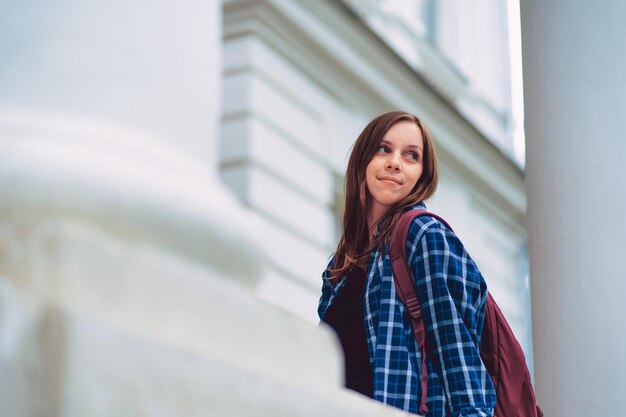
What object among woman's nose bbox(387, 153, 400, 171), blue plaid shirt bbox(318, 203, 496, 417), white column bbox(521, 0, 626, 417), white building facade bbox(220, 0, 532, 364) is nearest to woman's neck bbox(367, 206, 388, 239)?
woman's nose bbox(387, 153, 400, 171)

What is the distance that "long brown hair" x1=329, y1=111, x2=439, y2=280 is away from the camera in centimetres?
362

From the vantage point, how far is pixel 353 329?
3.50 metres

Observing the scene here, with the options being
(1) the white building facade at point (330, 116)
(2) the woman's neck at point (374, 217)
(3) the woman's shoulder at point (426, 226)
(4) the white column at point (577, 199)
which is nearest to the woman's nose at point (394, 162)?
(2) the woman's neck at point (374, 217)

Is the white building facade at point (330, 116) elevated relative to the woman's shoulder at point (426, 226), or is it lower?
elevated

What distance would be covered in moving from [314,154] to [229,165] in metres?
1.33

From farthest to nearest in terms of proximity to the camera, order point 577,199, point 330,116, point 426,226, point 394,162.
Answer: point 330,116, point 577,199, point 394,162, point 426,226

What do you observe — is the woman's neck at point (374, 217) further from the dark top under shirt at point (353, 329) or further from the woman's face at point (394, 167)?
the dark top under shirt at point (353, 329)

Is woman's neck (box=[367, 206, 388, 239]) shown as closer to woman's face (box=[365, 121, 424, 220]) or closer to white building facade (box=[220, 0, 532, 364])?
woman's face (box=[365, 121, 424, 220])

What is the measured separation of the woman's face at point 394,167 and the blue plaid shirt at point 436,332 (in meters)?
0.21

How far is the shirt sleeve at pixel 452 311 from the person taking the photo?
3.24m

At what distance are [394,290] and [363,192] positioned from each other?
41 cm

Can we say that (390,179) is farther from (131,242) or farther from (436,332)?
(131,242)

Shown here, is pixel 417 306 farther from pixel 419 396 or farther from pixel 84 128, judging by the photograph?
pixel 84 128

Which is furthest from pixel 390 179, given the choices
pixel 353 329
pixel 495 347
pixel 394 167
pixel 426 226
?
pixel 495 347
